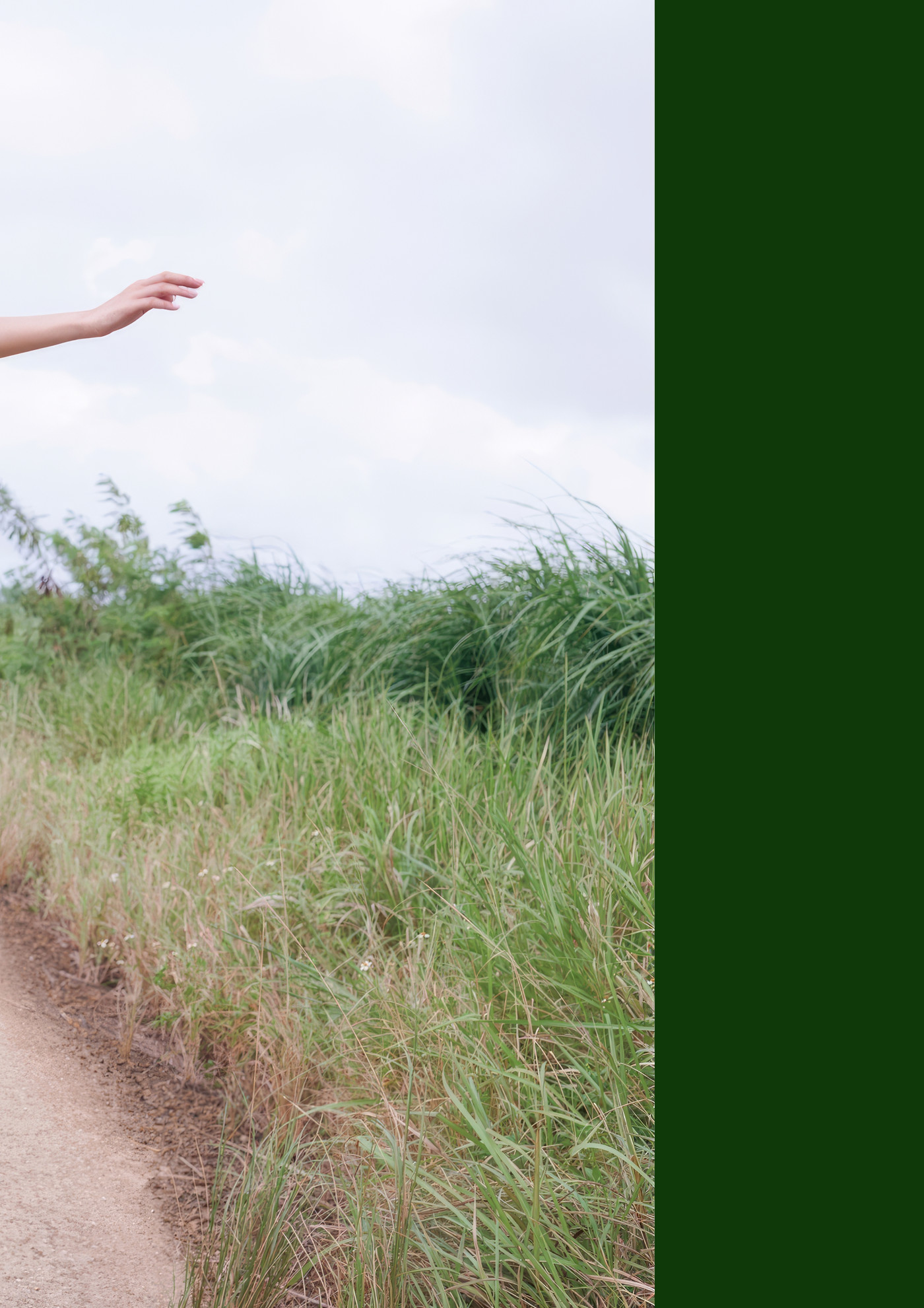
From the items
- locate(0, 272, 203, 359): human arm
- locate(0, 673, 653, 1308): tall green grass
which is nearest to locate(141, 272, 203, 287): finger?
locate(0, 272, 203, 359): human arm

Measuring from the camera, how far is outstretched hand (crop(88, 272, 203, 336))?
2475 millimetres

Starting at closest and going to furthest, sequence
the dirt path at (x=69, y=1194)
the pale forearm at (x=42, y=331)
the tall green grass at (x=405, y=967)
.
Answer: the tall green grass at (x=405, y=967), the dirt path at (x=69, y=1194), the pale forearm at (x=42, y=331)

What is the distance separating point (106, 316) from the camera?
248 cm

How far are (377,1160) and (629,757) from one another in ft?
6.85

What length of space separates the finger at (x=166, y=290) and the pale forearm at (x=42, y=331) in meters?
0.17

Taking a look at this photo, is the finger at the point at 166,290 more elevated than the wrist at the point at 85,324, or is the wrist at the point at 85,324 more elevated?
the finger at the point at 166,290

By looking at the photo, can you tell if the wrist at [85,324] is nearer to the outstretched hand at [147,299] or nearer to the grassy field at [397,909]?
the outstretched hand at [147,299]

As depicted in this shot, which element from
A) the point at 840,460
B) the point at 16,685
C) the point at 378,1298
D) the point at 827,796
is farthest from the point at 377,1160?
the point at 16,685

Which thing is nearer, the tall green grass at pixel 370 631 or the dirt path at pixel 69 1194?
the dirt path at pixel 69 1194

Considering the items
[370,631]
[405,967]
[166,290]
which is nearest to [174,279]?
[166,290]

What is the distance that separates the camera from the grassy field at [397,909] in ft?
6.93

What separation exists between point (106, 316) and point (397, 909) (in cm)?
232

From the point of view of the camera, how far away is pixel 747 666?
1061 millimetres

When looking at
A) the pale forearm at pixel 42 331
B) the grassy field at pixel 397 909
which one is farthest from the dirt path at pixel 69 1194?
the pale forearm at pixel 42 331
